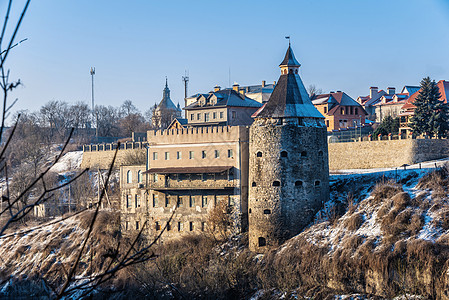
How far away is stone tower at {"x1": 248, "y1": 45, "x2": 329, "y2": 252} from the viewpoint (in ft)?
96.2

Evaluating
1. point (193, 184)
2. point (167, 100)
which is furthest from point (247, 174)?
point (167, 100)

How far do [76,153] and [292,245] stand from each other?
137 feet

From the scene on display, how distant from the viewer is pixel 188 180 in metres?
34.2

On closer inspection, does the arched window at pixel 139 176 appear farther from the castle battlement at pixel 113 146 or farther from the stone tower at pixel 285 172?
the castle battlement at pixel 113 146

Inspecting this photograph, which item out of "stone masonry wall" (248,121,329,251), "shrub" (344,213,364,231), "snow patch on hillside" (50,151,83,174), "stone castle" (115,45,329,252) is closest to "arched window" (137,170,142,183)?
"stone castle" (115,45,329,252)

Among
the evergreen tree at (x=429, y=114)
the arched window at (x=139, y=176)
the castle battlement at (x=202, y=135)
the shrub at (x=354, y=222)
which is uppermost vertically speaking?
the evergreen tree at (x=429, y=114)

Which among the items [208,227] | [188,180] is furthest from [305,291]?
[188,180]

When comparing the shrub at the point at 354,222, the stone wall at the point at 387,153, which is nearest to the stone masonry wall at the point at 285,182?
the shrub at the point at 354,222

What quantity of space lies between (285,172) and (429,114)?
18152mm

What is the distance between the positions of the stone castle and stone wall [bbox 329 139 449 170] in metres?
10.3

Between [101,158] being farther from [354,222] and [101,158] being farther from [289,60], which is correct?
[354,222]

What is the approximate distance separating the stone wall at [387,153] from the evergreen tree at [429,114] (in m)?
2.85

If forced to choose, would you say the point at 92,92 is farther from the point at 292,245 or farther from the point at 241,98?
the point at 292,245

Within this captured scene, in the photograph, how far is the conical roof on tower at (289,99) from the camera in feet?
98.2
